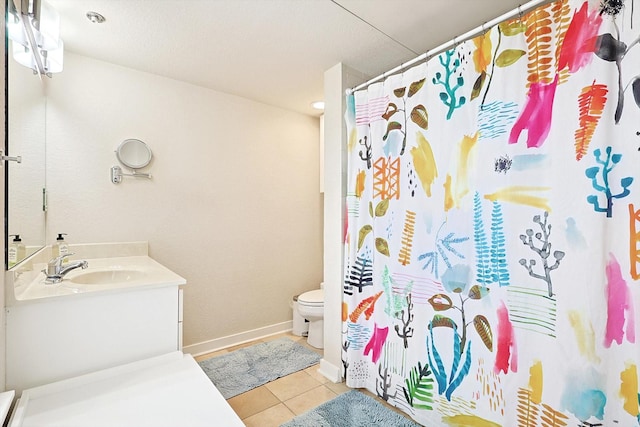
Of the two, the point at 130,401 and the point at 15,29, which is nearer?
the point at 130,401

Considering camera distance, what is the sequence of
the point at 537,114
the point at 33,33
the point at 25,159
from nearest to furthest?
the point at 537,114 → the point at 33,33 → the point at 25,159

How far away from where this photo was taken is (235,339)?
2.76 meters

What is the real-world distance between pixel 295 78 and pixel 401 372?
225 cm

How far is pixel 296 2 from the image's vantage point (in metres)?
1.57

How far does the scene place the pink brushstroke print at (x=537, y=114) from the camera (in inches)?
47.3

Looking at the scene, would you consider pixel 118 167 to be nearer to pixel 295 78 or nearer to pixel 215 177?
pixel 215 177

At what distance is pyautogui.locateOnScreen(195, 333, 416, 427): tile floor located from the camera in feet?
5.75

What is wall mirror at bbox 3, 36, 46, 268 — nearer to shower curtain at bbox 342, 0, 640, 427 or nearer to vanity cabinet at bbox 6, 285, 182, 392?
vanity cabinet at bbox 6, 285, 182, 392

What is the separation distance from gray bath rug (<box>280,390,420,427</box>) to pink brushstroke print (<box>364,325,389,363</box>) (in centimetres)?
26

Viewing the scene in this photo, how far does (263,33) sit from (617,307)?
2.16 m

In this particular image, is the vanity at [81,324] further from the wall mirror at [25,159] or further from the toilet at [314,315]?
the toilet at [314,315]

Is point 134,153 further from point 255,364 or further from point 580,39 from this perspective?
point 580,39

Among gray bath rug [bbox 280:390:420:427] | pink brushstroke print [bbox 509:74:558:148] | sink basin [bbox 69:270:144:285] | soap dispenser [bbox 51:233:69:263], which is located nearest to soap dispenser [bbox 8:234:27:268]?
soap dispenser [bbox 51:233:69:263]

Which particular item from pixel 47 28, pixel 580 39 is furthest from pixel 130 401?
pixel 580 39
